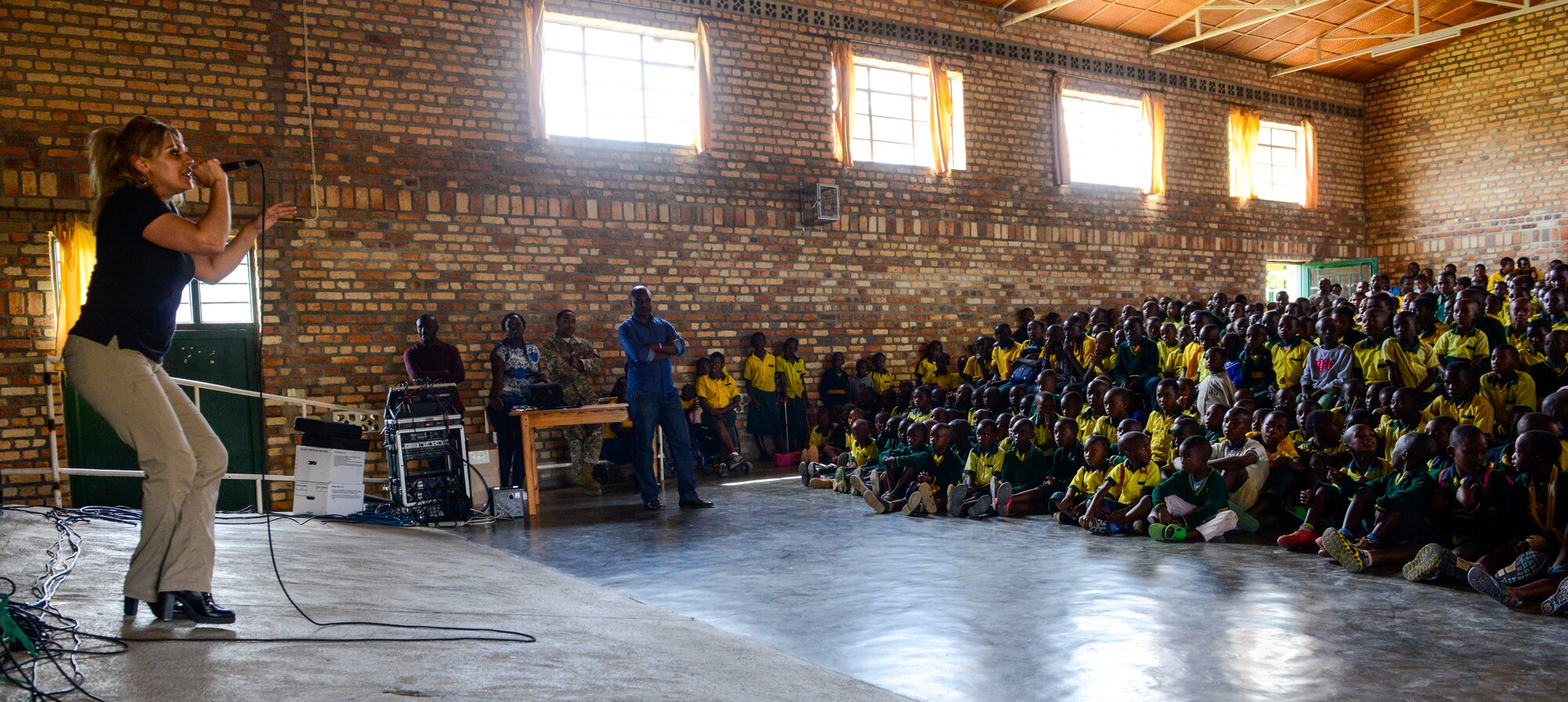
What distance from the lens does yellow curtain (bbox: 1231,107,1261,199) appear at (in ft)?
53.7

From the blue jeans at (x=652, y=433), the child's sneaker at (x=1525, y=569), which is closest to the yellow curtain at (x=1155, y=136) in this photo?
the blue jeans at (x=652, y=433)

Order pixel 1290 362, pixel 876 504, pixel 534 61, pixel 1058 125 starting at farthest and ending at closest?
pixel 1058 125, pixel 534 61, pixel 1290 362, pixel 876 504

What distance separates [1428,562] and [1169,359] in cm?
477

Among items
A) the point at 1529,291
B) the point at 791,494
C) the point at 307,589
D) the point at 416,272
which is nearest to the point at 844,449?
the point at 791,494

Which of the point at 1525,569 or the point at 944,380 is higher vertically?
the point at 944,380

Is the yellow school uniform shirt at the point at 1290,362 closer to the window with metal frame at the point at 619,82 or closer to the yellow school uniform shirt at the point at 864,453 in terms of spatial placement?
the yellow school uniform shirt at the point at 864,453

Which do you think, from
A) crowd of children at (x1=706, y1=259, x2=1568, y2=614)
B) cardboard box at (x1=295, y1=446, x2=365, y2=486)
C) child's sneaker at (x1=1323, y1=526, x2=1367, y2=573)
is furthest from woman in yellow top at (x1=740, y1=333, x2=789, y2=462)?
child's sneaker at (x1=1323, y1=526, x2=1367, y2=573)

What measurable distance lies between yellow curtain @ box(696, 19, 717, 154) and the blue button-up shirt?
13.6 feet

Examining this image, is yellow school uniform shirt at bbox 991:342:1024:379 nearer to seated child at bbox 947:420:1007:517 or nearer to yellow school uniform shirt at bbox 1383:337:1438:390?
seated child at bbox 947:420:1007:517

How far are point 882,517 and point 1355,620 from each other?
381 cm

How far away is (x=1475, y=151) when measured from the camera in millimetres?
16672

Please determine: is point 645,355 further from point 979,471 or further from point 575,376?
point 979,471

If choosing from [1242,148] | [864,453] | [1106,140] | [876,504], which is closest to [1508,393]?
[876,504]

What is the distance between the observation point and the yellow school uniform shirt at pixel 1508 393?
6230mm
